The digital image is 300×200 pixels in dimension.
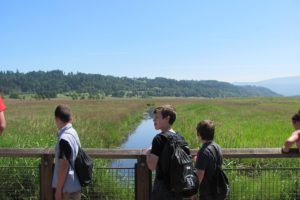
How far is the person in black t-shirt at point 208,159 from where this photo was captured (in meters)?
4.30

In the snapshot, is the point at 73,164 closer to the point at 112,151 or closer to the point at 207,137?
the point at 112,151

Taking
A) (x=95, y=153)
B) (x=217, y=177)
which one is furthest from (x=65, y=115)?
(x=217, y=177)

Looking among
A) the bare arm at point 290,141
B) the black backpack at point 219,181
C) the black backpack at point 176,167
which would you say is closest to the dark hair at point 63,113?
the black backpack at point 176,167

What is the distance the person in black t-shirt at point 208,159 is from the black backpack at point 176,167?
0.30m

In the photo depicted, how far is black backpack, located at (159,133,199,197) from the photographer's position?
397cm

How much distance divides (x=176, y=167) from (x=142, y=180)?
3.13 ft

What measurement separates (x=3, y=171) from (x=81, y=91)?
185758mm

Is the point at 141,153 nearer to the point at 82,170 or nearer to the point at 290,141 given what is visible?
the point at 82,170

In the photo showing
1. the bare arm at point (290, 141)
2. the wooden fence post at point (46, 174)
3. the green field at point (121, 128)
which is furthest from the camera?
the green field at point (121, 128)

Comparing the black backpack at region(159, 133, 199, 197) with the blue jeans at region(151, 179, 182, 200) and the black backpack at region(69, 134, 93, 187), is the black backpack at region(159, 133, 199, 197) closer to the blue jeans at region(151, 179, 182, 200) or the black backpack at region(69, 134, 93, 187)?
the blue jeans at region(151, 179, 182, 200)

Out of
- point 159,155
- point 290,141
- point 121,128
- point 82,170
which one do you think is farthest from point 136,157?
point 121,128

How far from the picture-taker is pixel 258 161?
33.0 feet

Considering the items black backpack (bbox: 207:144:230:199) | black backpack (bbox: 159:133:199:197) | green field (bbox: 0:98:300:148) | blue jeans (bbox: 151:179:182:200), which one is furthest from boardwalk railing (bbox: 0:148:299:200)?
green field (bbox: 0:98:300:148)

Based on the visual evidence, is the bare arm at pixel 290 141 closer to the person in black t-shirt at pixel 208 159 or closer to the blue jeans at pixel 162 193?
the person in black t-shirt at pixel 208 159
